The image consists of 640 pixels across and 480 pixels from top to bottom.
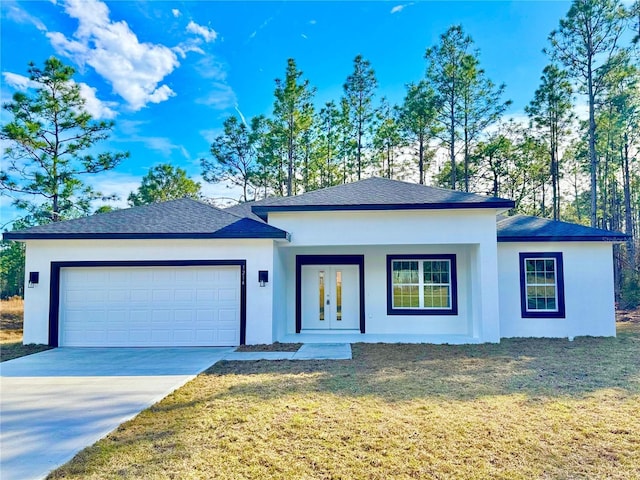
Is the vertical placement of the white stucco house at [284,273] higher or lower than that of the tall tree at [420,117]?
lower

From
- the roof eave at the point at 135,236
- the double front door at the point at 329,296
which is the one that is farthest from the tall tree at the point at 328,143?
the roof eave at the point at 135,236

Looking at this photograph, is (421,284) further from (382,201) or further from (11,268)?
(11,268)

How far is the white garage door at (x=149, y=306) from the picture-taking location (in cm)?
974

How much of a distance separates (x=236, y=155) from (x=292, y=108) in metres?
6.55

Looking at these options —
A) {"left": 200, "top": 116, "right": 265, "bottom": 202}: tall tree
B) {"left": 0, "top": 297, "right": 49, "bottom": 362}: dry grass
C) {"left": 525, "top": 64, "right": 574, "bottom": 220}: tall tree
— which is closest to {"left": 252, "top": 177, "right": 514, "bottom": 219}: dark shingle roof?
{"left": 0, "top": 297, "right": 49, "bottom": 362}: dry grass

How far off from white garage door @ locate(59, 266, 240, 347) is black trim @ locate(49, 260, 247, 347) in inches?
4.4

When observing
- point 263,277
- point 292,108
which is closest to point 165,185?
point 292,108

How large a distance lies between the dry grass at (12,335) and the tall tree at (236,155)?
14.0 meters

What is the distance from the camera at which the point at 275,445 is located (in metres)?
3.89

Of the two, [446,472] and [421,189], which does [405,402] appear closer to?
[446,472]

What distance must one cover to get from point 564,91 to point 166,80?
20648 mm

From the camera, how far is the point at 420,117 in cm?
2314

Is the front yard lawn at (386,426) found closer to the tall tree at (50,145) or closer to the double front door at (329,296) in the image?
the double front door at (329,296)

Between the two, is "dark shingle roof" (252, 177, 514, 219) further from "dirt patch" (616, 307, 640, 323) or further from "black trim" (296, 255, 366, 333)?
"dirt patch" (616, 307, 640, 323)
